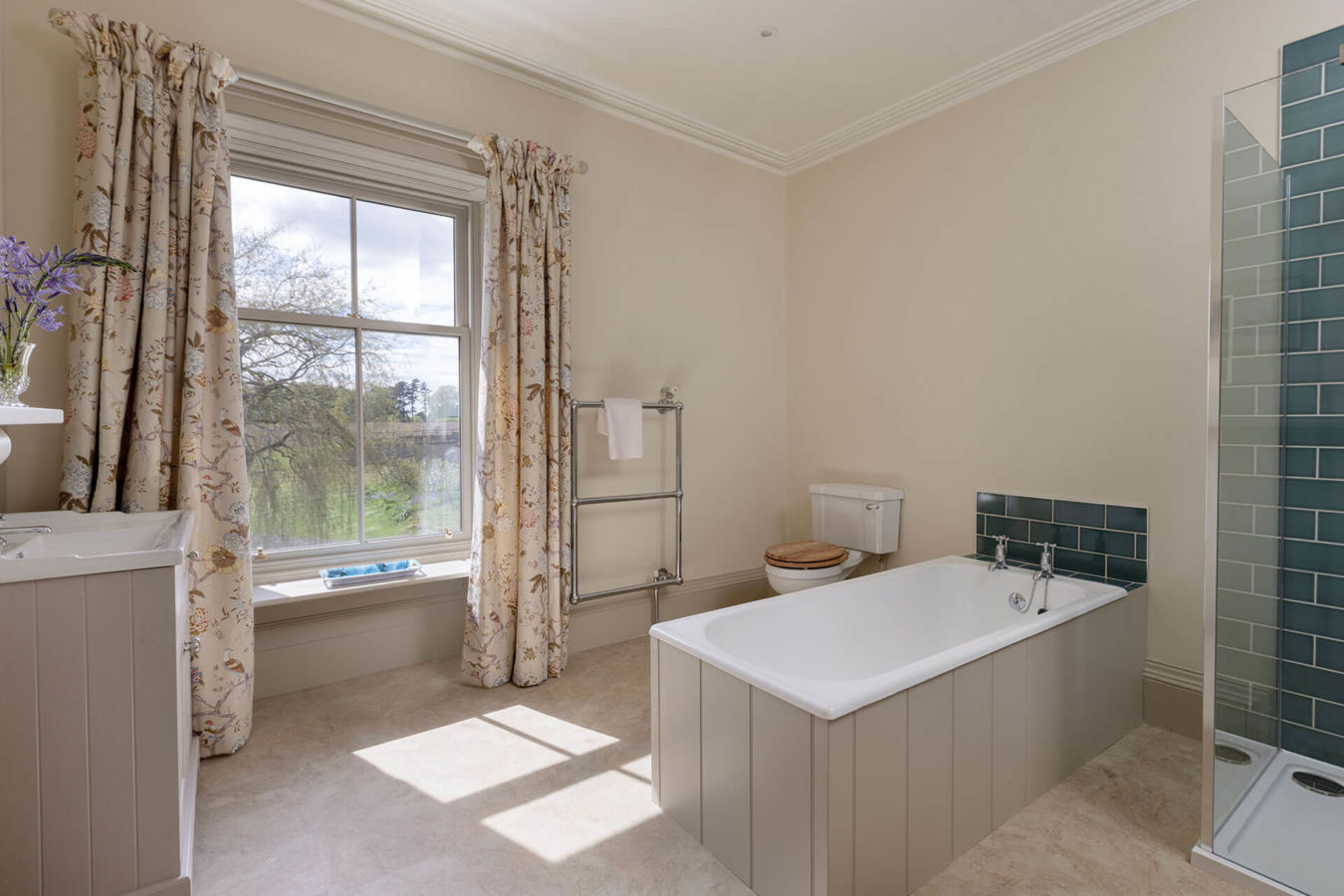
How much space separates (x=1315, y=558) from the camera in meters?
1.78

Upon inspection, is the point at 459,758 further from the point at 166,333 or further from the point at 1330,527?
the point at 1330,527

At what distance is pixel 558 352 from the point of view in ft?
8.93

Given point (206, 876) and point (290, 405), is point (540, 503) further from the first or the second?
point (206, 876)

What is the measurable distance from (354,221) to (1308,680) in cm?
342

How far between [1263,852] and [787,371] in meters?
2.69

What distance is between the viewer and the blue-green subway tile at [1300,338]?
A: 5.48ft

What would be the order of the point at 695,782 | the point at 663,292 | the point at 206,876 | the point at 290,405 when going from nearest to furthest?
the point at 206,876
the point at 695,782
the point at 290,405
the point at 663,292

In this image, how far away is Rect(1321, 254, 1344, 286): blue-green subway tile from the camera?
1631mm

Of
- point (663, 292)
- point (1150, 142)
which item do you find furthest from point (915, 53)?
point (663, 292)

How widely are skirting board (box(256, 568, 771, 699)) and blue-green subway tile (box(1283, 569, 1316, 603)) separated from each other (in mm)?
2351

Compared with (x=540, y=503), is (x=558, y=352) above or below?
→ above

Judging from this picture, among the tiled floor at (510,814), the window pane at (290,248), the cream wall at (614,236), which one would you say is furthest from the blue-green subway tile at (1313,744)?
the window pane at (290,248)

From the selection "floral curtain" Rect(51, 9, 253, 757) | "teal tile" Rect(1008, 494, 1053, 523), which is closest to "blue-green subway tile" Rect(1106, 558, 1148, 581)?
"teal tile" Rect(1008, 494, 1053, 523)

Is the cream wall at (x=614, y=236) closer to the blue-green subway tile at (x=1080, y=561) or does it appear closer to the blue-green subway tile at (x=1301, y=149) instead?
the blue-green subway tile at (x=1080, y=561)
